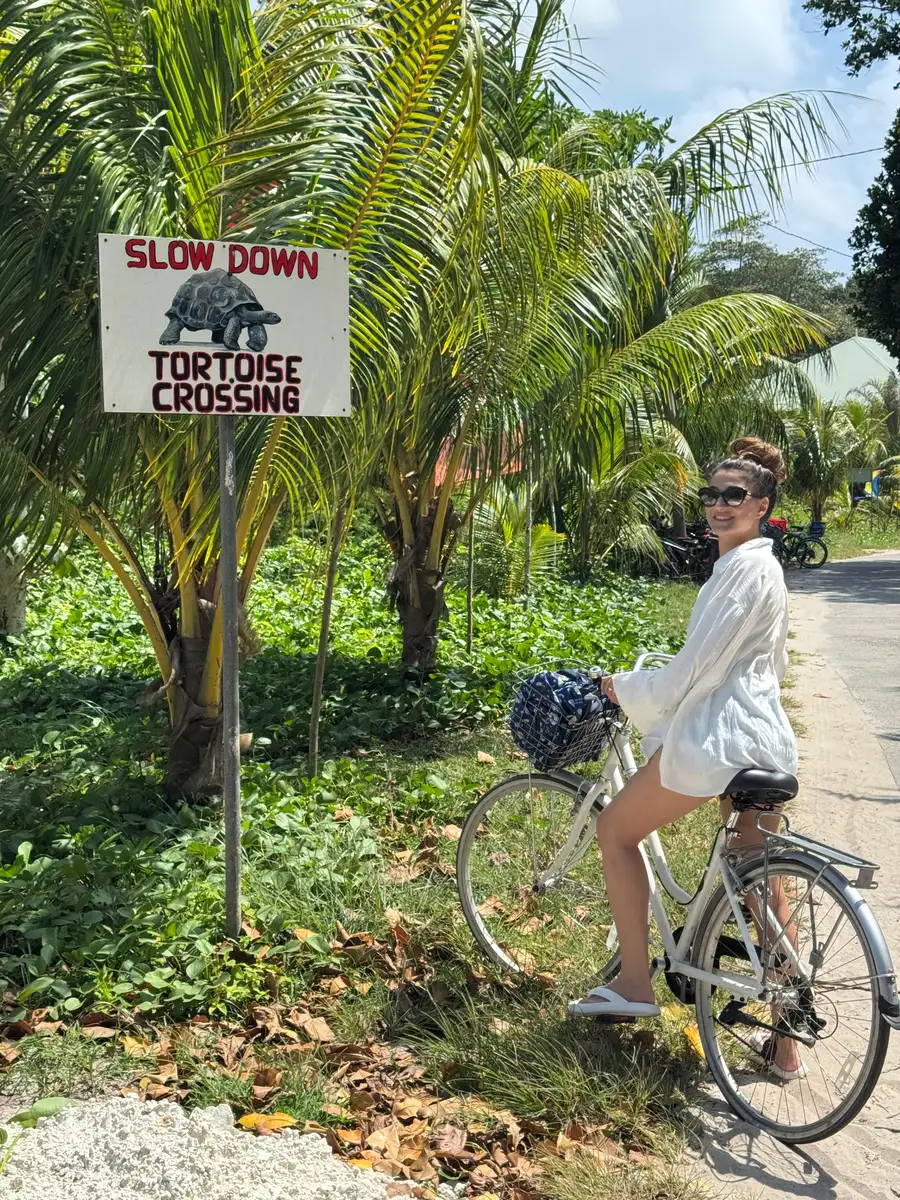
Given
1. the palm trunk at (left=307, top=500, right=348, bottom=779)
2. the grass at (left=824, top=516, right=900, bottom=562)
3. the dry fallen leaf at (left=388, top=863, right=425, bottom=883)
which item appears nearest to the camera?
the dry fallen leaf at (left=388, top=863, right=425, bottom=883)

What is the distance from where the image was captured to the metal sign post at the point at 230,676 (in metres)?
4.07

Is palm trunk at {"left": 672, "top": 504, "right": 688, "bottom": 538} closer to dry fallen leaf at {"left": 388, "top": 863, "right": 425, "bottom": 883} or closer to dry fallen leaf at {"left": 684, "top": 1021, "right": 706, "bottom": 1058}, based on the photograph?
dry fallen leaf at {"left": 388, "top": 863, "right": 425, "bottom": 883}

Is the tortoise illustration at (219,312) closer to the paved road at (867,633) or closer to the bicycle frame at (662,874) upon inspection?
the bicycle frame at (662,874)

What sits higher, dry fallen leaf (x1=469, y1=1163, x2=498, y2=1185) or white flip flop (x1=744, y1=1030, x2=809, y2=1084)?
white flip flop (x1=744, y1=1030, x2=809, y2=1084)

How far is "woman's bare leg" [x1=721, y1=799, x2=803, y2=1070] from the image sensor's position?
329 centimetres

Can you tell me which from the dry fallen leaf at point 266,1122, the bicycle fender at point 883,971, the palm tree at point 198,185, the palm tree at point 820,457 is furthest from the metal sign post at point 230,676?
the palm tree at point 820,457

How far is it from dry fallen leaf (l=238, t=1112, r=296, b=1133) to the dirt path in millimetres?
1139

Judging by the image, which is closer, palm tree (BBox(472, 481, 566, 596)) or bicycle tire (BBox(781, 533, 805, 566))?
palm tree (BBox(472, 481, 566, 596))

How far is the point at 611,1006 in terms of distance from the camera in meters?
3.53

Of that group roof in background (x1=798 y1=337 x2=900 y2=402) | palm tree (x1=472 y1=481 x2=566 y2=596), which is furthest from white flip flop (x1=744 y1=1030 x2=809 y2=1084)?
roof in background (x1=798 y1=337 x2=900 y2=402)

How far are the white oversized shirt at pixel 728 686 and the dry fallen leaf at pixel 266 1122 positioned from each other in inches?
56.2

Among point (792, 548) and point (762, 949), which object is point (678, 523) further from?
point (762, 949)

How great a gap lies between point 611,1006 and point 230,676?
1758mm

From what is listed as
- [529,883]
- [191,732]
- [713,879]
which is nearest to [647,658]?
[713,879]
